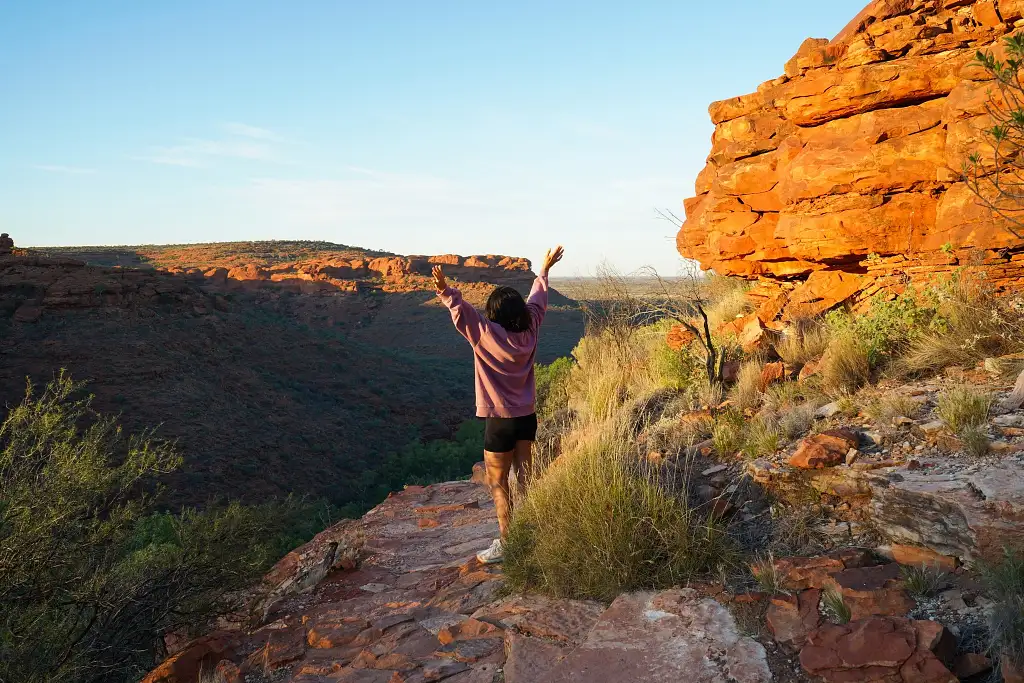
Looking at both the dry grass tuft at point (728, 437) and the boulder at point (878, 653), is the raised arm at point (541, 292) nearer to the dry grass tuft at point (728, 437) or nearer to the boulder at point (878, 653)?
the dry grass tuft at point (728, 437)

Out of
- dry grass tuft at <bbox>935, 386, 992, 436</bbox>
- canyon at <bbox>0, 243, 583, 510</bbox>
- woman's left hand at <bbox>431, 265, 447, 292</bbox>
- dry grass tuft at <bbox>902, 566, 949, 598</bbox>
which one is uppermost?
woman's left hand at <bbox>431, 265, 447, 292</bbox>

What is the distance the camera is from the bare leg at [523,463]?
4676 millimetres

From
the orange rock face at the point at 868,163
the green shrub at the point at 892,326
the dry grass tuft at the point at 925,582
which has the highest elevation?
the orange rock face at the point at 868,163

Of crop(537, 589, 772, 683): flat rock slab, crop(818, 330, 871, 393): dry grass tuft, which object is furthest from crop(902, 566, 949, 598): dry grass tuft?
crop(818, 330, 871, 393): dry grass tuft

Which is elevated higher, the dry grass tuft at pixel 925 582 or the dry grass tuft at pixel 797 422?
the dry grass tuft at pixel 797 422

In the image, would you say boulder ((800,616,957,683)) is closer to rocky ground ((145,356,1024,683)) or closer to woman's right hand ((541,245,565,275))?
rocky ground ((145,356,1024,683))

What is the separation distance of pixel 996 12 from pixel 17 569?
36.7 ft

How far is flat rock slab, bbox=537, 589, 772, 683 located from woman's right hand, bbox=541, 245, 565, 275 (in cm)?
238

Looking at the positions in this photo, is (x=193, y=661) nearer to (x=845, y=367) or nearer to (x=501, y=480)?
(x=501, y=480)

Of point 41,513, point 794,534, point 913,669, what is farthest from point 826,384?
point 41,513

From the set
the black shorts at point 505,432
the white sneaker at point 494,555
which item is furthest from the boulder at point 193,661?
the black shorts at point 505,432

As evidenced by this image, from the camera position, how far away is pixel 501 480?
465cm

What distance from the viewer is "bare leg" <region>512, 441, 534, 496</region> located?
4.68m

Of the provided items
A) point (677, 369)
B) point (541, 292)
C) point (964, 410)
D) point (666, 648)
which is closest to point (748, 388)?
point (677, 369)
